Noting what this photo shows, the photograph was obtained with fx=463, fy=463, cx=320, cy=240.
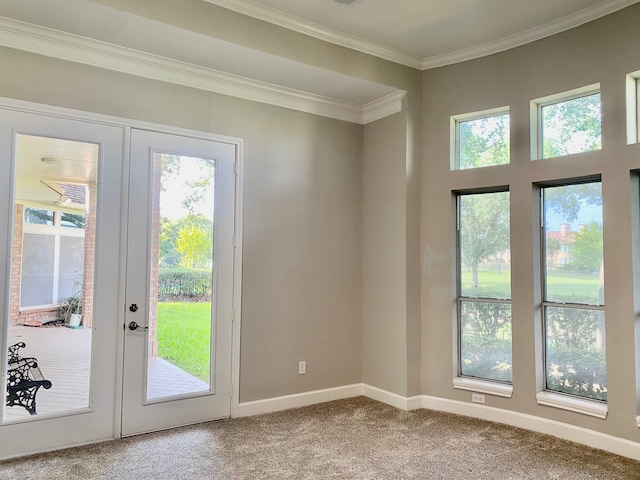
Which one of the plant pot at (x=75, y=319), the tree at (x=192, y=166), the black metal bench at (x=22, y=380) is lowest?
the black metal bench at (x=22, y=380)

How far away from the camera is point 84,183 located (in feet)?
10.9

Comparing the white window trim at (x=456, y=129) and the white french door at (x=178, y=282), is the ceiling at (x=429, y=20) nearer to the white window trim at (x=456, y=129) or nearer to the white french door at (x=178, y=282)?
the white window trim at (x=456, y=129)

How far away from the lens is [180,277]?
12.1 feet

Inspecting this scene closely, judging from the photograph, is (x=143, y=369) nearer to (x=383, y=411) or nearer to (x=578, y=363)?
(x=383, y=411)

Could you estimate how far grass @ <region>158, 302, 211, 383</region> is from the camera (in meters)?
3.61

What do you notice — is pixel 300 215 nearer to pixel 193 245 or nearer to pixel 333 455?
pixel 193 245

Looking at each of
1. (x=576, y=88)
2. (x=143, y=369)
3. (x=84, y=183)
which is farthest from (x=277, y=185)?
(x=576, y=88)

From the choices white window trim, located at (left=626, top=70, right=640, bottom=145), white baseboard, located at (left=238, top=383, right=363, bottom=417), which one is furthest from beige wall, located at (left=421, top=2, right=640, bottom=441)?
white baseboard, located at (left=238, top=383, right=363, bottom=417)

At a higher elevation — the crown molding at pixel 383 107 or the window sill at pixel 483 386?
the crown molding at pixel 383 107

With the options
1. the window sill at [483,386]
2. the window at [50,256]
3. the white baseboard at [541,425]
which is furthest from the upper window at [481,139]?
the window at [50,256]

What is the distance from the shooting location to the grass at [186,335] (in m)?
3.61

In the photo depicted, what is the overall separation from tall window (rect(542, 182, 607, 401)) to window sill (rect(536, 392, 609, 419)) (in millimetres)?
66

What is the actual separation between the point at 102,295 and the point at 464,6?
3342 millimetres

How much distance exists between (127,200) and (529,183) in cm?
313
